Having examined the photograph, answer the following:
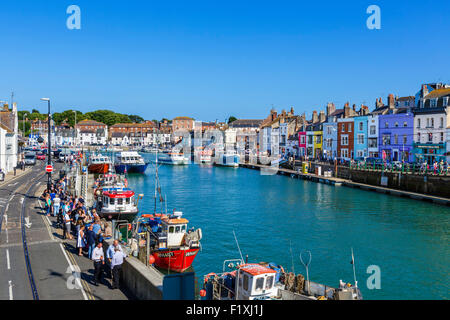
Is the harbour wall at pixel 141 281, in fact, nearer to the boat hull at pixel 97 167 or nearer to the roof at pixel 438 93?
the boat hull at pixel 97 167

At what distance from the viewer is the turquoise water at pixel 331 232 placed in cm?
2398

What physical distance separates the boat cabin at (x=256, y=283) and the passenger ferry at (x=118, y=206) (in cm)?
1893

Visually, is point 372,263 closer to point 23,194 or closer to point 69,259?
point 69,259

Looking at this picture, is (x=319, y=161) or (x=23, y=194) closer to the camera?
(x=23, y=194)

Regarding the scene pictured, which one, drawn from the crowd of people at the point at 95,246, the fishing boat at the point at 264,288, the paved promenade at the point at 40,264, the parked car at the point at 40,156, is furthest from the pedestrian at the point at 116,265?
the parked car at the point at 40,156

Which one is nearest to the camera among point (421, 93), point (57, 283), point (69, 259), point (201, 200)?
point (57, 283)

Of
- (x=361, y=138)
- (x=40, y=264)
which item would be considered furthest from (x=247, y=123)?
(x=40, y=264)

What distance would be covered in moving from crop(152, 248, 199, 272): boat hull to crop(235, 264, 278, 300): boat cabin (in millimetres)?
7218

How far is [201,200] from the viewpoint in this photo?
52.0m

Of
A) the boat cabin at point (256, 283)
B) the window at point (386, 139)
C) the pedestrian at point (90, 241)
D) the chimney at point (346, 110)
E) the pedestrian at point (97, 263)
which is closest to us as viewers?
the pedestrian at point (97, 263)

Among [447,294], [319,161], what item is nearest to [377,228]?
[447,294]

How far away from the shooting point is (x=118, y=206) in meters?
34.2

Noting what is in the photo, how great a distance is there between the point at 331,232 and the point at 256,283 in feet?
63.8

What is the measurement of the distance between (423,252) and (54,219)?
82.5ft
